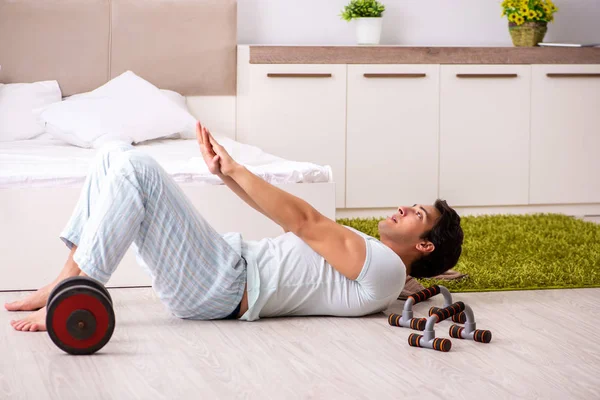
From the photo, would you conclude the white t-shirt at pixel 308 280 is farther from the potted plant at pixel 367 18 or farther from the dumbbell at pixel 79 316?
the potted plant at pixel 367 18

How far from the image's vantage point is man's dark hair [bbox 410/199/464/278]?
7.95 ft

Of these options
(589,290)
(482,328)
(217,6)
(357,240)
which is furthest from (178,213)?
(217,6)

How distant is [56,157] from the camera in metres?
3.21

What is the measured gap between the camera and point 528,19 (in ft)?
15.5

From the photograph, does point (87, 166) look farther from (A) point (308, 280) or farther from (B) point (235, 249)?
(A) point (308, 280)

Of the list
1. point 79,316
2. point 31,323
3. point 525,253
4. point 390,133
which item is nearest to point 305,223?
point 79,316

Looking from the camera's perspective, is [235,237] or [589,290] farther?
[589,290]

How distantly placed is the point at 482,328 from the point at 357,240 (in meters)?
0.47

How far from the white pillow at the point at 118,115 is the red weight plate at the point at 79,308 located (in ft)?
5.41

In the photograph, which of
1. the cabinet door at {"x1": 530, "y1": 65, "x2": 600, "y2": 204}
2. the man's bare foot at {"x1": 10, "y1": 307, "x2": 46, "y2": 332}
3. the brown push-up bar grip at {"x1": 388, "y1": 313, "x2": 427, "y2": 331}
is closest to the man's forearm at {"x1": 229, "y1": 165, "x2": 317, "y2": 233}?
the brown push-up bar grip at {"x1": 388, "y1": 313, "x2": 427, "y2": 331}

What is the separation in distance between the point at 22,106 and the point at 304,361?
2428mm

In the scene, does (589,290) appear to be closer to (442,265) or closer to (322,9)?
(442,265)

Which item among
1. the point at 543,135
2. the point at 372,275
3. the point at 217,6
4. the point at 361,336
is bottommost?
the point at 361,336

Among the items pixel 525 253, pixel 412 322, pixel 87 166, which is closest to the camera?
pixel 412 322
